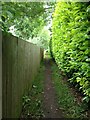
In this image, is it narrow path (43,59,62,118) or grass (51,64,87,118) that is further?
narrow path (43,59,62,118)

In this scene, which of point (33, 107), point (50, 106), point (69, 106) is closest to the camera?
point (33, 107)

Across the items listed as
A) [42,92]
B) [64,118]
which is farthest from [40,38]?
[64,118]

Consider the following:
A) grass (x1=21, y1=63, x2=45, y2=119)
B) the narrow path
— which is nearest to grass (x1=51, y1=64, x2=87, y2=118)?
the narrow path

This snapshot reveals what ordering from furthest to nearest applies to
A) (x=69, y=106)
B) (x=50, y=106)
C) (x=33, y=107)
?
(x=50, y=106)
(x=69, y=106)
(x=33, y=107)

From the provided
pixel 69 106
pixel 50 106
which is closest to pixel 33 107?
pixel 50 106

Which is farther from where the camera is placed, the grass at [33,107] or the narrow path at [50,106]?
the narrow path at [50,106]

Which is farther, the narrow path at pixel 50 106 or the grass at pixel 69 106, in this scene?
the narrow path at pixel 50 106

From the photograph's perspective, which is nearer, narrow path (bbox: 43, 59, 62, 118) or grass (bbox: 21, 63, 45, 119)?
grass (bbox: 21, 63, 45, 119)

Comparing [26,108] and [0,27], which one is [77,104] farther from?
[0,27]

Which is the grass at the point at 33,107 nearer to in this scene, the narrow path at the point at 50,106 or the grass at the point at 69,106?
the narrow path at the point at 50,106

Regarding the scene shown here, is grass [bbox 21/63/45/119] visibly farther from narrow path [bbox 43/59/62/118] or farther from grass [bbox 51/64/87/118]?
Answer: grass [bbox 51/64/87/118]

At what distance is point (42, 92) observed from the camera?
7.79 metres

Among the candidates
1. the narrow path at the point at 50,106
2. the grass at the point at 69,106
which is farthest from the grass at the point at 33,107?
the grass at the point at 69,106

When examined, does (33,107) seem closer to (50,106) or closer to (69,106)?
(50,106)
